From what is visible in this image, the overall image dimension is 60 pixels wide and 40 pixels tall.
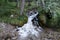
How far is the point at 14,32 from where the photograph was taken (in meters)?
12.9

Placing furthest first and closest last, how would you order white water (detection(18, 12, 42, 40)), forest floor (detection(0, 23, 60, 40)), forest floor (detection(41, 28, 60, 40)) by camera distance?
forest floor (detection(41, 28, 60, 40)), white water (detection(18, 12, 42, 40)), forest floor (detection(0, 23, 60, 40))

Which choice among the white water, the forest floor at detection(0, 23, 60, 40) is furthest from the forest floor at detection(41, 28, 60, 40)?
the white water

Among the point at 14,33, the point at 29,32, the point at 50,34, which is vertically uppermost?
the point at 14,33

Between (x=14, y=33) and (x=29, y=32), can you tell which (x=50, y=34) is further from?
(x=14, y=33)

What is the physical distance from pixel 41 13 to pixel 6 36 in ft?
18.4

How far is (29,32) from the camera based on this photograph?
13.3 m

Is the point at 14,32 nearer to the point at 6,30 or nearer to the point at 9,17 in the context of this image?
the point at 6,30

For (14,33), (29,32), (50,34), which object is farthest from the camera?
(29,32)

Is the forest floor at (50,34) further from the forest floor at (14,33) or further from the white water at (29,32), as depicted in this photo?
the white water at (29,32)

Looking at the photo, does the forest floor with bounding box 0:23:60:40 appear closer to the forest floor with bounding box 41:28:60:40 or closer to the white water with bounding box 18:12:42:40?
the forest floor with bounding box 41:28:60:40

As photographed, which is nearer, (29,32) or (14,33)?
(14,33)

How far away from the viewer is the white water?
12148 mm

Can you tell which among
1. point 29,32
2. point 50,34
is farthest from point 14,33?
point 50,34

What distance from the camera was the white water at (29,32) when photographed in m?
12.1
